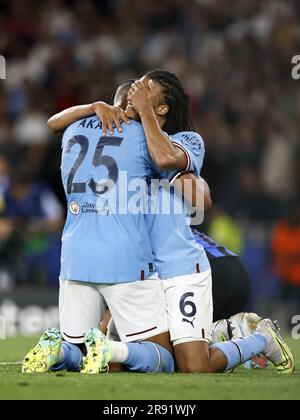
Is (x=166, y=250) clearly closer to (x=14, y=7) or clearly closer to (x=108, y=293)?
(x=108, y=293)

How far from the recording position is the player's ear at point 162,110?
6012 mm

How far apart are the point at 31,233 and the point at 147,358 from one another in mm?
6295

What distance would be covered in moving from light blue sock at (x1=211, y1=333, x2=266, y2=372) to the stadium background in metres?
5.32

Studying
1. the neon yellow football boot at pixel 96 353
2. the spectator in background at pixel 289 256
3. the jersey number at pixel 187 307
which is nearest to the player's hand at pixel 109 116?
the jersey number at pixel 187 307

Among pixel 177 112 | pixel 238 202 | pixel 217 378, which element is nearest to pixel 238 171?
pixel 238 202

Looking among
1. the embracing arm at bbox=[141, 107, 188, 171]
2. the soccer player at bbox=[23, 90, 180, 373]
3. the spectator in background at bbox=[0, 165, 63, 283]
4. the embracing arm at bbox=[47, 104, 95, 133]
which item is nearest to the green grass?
the soccer player at bbox=[23, 90, 180, 373]

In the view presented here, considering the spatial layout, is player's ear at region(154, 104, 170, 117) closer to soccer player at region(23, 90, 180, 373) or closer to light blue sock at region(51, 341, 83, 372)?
soccer player at region(23, 90, 180, 373)

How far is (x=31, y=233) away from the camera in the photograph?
1170 cm

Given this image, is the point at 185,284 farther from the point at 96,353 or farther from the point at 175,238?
the point at 96,353

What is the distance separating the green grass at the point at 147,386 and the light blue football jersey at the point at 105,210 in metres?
0.61

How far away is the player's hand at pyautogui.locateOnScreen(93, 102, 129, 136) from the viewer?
5754mm

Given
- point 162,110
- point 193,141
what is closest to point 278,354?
point 193,141

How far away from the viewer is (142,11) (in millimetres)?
14922
